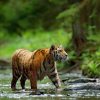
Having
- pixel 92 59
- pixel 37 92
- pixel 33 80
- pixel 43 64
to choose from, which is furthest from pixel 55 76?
pixel 92 59

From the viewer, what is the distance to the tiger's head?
43.4ft

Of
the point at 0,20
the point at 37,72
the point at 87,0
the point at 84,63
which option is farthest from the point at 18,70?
the point at 0,20

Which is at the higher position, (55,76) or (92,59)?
(92,59)

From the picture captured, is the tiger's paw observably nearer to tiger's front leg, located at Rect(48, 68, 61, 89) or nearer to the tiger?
the tiger

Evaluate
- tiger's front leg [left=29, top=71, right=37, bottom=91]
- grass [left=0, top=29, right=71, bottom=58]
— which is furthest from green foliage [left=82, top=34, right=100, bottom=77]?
grass [left=0, top=29, right=71, bottom=58]

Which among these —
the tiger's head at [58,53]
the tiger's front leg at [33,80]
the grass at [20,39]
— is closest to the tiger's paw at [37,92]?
the tiger's front leg at [33,80]

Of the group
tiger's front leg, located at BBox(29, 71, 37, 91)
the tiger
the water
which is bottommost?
the water

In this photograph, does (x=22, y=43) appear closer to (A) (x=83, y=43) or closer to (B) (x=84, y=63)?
(A) (x=83, y=43)

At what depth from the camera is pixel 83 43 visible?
21.5 meters

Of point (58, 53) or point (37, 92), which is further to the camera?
point (58, 53)

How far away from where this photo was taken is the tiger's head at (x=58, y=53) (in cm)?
1324

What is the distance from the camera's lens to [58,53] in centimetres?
1332

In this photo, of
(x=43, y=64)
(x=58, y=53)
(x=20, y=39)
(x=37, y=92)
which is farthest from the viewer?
(x=20, y=39)

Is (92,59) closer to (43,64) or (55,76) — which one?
(55,76)
